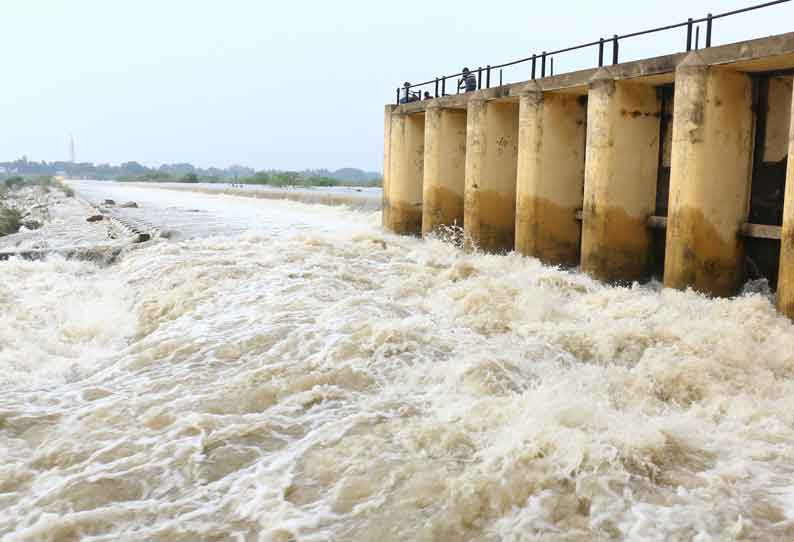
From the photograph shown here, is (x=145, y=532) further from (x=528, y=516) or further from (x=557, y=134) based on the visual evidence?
(x=557, y=134)

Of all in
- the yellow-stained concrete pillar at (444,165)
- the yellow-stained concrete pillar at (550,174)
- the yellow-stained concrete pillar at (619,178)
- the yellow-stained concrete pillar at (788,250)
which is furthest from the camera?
the yellow-stained concrete pillar at (444,165)

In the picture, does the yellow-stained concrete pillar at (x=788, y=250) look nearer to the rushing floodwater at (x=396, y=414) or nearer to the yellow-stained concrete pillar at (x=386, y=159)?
the rushing floodwater at (x=396, y=414)

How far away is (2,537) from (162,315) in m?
6.24

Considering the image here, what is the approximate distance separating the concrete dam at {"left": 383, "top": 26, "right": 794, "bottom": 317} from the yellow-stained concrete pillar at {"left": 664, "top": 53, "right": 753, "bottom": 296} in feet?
0.06

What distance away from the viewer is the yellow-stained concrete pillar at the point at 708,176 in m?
10.7

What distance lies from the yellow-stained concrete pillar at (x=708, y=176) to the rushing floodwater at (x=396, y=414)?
0.70m

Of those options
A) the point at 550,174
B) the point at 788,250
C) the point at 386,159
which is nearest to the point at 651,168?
the point at 550,174

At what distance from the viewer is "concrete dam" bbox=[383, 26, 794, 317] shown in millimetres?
10766

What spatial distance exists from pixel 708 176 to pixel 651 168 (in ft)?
8.03

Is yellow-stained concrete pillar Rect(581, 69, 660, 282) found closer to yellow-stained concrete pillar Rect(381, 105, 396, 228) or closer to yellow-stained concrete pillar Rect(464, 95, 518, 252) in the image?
yellow-stained concrete pillar Rect(464, 95, 518, 252)

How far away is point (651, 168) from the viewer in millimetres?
13250

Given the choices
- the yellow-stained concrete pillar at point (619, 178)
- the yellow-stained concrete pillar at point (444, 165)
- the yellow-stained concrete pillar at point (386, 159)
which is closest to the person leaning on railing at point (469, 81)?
the yellow-stained concrete pillar at point (444, 165)

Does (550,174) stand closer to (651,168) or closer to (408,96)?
(651,168)

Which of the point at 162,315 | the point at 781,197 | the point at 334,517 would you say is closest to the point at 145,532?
the point at 334,517
